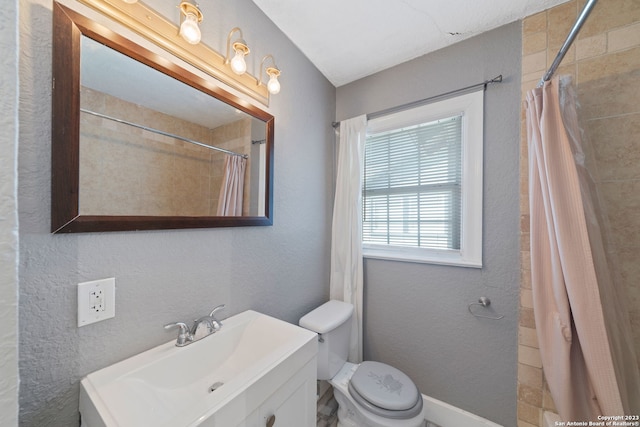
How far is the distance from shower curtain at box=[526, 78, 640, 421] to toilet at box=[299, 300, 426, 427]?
646 millimetres

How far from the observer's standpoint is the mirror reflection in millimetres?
697

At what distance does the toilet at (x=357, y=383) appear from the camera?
1.08 metres

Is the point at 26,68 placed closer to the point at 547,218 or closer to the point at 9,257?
the point at 9,257

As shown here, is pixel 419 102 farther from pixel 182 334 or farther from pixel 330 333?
pixel 182 334

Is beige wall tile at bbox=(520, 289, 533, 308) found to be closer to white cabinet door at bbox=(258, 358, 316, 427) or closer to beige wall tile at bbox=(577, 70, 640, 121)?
beige wall tile at bbox=(577, 70, 640, 121)

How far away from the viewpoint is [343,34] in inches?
54.1

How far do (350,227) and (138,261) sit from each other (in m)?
1.24

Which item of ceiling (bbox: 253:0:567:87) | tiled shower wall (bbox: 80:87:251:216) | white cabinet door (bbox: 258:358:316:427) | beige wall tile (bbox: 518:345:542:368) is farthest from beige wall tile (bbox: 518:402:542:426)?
ceiling (bbox: 253:0:567:87)

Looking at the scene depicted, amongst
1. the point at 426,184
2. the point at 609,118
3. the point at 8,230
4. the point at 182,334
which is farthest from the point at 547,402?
the point at 8,230

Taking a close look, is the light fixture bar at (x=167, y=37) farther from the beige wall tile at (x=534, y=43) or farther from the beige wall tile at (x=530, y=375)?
the beige wall tile at (x=530, y=375)

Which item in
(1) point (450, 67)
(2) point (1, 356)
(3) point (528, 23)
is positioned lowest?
(2) point (1, 356)

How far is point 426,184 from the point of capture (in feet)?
4.96

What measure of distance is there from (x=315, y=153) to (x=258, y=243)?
804 mm

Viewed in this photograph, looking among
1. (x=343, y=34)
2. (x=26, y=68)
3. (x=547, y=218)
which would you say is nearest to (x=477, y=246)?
(x=547, y=218)
